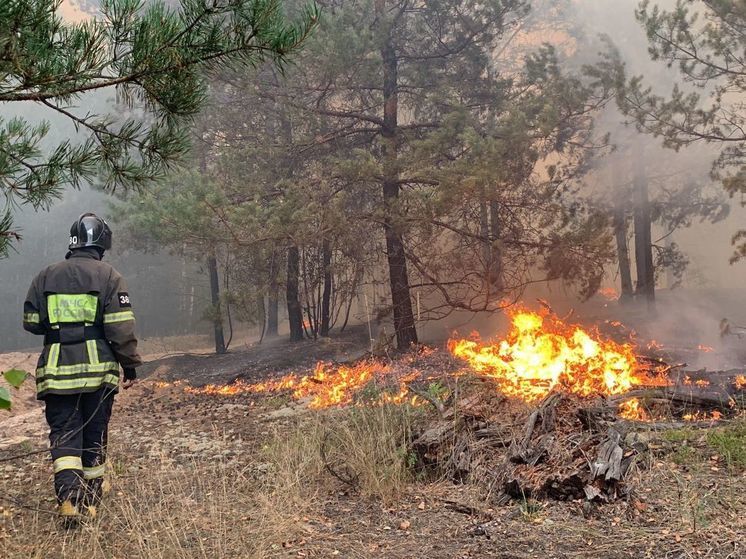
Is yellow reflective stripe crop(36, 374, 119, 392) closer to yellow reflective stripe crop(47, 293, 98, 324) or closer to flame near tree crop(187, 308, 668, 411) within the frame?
yellow reflective stripe crop(47, 293, 98, 324)

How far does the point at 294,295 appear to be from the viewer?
17.1 meters

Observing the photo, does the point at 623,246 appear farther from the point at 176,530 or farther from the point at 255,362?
the point at 176,530

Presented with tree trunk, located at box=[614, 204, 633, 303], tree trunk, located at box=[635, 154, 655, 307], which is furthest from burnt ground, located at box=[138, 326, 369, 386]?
tree trunk, located at box=[635, 154, 655, 307]

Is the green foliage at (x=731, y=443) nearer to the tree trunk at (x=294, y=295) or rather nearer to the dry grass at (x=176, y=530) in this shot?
the dry grass at (x=176, y=530)

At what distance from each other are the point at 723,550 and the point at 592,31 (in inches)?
671

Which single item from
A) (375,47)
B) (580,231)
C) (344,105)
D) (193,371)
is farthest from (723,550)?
(193,371)

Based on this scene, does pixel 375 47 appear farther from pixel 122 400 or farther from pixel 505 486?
pixel 505 486

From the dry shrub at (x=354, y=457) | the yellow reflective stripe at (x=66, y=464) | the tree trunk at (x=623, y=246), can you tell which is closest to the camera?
the yellow reflective stripe at (x=66, y=464)

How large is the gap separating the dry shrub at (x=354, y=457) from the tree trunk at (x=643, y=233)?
1378 cm

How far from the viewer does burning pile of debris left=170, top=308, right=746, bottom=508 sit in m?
4.00

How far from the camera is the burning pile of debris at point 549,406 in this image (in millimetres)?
3996

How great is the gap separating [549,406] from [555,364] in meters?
2.47

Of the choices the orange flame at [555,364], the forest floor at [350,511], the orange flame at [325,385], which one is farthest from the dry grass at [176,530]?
the orange flame at [325,385]

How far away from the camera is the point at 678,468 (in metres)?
4.33
